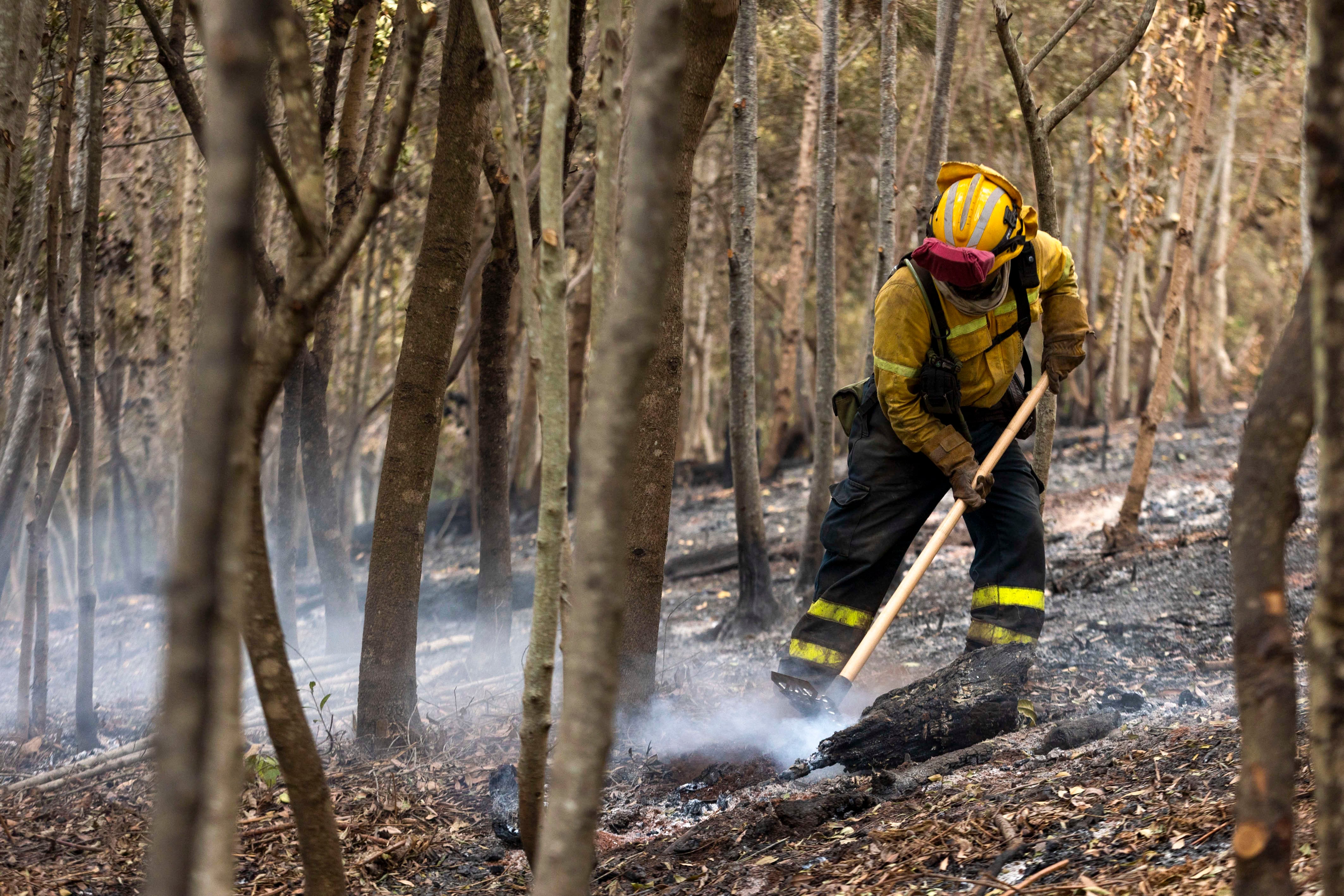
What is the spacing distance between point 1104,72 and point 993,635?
215 centimetres

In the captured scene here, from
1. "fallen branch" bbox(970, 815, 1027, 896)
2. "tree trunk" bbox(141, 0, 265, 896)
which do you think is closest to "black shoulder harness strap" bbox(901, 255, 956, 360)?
"fallen branch" bbox(970, 815, 1027, 896)

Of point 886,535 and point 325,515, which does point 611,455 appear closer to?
point 886,535

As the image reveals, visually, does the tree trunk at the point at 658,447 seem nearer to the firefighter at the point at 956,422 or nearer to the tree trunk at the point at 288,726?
the firefighter at the point at 956,422

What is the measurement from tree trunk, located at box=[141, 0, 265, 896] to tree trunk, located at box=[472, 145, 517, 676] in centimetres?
376

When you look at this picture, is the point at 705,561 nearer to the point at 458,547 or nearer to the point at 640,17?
the point at 458,547

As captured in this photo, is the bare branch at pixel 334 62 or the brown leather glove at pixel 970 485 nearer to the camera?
the brown leather glove at pixel 970 485

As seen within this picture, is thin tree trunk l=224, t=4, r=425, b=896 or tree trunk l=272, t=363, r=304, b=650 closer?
thin tree trunk l=224, t=4, r=425, b=896

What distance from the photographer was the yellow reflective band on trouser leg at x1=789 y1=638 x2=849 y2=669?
12.8 ft

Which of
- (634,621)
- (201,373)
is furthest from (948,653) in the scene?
(201,373)

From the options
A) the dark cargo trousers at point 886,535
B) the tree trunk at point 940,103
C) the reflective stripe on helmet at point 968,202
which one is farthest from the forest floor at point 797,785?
the tree trunk at point 940,103

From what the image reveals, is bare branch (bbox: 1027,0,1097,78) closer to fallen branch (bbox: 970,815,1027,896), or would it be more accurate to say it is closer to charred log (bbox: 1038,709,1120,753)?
charred log (bbox: 1038,709,1120,753)

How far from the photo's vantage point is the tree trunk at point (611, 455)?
1.41 m

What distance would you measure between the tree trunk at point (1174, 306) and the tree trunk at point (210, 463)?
19.0ft

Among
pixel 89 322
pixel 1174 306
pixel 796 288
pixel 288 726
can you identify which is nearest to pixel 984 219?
pixel 288 726
